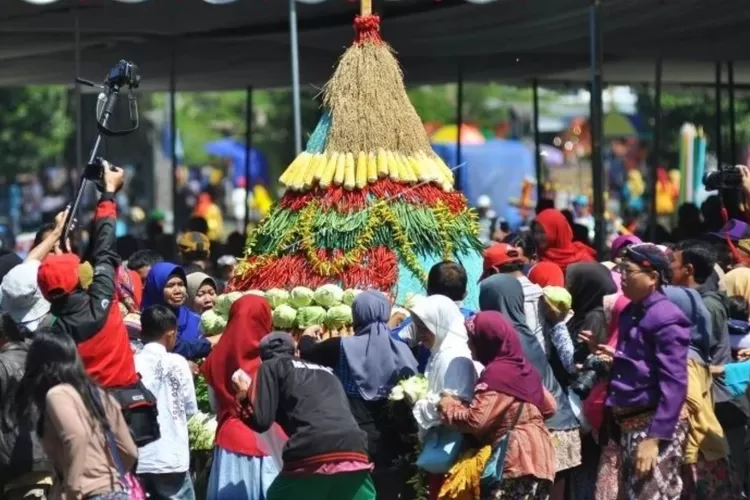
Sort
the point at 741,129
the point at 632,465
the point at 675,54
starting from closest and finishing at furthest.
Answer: the point at 632,465 < the point at 675,54 < the point at 741,129

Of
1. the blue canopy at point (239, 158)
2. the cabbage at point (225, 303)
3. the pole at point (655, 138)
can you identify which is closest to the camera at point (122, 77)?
the cabbage at point (225, 303)

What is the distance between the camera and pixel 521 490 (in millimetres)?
8727

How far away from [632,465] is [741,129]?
25.2m

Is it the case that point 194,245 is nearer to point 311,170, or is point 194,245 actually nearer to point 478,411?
point 311,170

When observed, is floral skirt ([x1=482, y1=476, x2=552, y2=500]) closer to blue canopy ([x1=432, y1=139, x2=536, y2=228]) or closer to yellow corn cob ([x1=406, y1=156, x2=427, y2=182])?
yellow corn cob ([x1=406, y1=156, x2=427, y2=182])

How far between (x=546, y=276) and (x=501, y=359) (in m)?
2.12

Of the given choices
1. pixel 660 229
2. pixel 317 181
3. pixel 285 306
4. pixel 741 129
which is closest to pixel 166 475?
pixel 285 306

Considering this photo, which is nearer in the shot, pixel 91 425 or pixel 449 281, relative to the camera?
pixel 91 425

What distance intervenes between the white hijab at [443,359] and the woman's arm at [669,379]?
0.95 meters

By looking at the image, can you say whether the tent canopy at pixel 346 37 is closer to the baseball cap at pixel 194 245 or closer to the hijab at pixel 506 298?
the baseball cap at pixel 194 245

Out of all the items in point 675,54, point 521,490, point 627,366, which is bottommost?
point 521,490

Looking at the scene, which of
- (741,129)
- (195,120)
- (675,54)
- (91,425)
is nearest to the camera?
(91,425)

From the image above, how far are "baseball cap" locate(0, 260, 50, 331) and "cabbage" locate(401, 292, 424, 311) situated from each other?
1.96 meters

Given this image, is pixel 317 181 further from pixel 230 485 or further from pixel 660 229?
pixel 660 229
